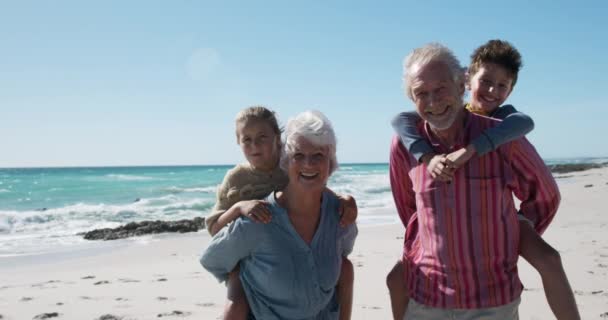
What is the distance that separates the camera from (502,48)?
2977mm

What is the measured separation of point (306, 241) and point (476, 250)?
849 millimetres

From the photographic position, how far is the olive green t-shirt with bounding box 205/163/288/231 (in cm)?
284

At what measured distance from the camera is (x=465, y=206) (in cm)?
222

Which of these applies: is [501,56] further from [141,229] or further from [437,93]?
[141,229]

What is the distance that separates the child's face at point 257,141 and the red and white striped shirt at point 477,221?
0.95m

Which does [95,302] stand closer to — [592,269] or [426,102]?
[426,102]

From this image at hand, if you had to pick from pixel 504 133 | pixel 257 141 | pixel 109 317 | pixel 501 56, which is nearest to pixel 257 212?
pixel 257 141

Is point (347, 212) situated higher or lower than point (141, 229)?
higher

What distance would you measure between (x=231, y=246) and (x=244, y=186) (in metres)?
0.43

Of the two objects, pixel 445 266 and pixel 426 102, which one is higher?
pixel 426 102

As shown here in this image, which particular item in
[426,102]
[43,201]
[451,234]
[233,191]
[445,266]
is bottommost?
[43,201]

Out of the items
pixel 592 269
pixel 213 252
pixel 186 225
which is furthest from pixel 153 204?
pixel 213 252

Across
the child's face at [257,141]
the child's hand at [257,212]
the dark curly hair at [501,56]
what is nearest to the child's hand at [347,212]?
the child's hand at [257,212]

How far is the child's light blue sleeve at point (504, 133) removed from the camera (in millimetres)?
2160
